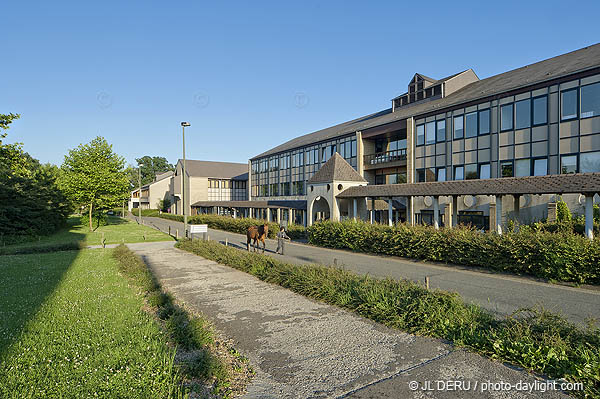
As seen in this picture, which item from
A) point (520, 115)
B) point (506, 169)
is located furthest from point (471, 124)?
point (506, 169)

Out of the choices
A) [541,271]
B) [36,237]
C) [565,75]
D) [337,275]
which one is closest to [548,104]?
[565,75]

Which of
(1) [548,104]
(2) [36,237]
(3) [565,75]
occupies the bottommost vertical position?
(2) [36,237]

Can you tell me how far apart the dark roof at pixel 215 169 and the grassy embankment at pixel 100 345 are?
174 ft

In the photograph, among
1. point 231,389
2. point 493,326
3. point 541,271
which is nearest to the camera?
point 231,389

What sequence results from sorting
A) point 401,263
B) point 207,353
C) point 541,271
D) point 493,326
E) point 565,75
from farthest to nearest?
point 565,75 < point 401,263 < point 541,271 < point 493,326 < point 207,353

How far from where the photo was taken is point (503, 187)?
57.9ft

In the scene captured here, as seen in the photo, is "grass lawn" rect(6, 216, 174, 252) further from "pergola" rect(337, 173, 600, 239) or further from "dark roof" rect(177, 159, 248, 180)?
"dark roof" rect(177, 159, 248, 180)

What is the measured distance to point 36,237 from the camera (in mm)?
28859

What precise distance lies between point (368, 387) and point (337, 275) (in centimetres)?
559

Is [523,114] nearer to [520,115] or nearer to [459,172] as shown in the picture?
[520,115]

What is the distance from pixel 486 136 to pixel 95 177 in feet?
124

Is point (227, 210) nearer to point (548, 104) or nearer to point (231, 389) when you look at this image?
point (548, 104)

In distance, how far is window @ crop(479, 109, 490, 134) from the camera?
23.8m

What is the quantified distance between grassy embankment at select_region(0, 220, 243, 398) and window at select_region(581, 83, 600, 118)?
73.4 ft
